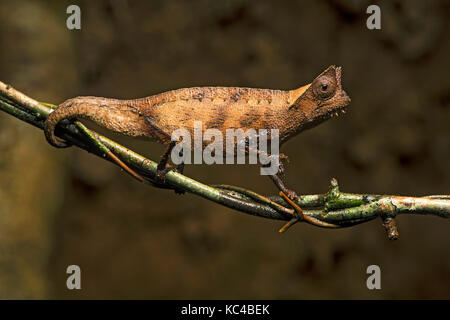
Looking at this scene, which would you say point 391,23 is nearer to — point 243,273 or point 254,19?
point 254,19

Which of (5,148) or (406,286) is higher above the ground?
(5,148)

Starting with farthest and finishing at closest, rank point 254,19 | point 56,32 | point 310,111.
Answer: point 56,32 → point 254,19 → point 310,111

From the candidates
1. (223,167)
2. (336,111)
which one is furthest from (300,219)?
(223,167)

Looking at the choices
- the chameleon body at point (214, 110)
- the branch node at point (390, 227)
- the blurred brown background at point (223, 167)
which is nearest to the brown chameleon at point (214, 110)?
the chameleon body at point (214, 110)

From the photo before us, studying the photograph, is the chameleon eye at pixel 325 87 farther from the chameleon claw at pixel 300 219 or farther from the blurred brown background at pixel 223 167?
the blurred brown background at pixel 223 167

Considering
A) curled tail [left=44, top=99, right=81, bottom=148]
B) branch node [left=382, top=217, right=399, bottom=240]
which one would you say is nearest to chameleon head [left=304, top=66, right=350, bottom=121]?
branch node [left=382, top=217, right=399, bottom=240]

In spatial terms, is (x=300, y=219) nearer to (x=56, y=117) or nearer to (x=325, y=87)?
(x=325, y=87)

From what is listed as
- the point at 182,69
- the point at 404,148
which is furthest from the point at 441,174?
the point at 182,69
